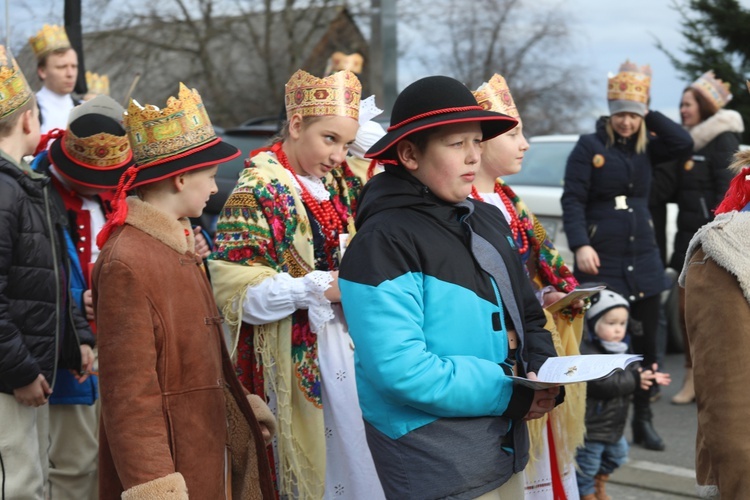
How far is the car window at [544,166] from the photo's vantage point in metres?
8.60

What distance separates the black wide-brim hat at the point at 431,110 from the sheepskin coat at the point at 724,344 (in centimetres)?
74

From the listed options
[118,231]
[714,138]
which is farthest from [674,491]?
[118,231]

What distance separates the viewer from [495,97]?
4.42 m

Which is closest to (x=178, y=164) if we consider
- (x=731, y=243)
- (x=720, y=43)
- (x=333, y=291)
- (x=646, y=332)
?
(x=333, y=291)

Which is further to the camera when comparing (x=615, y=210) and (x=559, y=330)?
(x=615, y=210)

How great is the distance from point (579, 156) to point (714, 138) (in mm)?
1580

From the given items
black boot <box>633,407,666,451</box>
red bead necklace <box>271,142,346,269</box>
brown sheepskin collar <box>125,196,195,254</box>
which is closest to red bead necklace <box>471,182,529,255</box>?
red bead necklace <box>271,142,346,269</box>

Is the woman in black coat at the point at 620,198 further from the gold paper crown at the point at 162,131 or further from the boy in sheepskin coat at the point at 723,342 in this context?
the boy in sheepskin coat at the point at 723,342

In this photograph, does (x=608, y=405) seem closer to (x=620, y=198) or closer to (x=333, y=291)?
(x=620, y=198)

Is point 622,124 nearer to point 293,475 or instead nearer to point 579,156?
point 579,156

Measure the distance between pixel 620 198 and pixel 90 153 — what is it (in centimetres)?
319

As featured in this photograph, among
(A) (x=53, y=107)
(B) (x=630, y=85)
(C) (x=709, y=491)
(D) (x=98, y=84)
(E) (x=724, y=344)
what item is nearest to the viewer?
(E) (x=724, y=344)

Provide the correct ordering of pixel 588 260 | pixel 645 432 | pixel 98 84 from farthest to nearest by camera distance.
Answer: pixel 98 84 < pixel 645 432 < pixel 588 260

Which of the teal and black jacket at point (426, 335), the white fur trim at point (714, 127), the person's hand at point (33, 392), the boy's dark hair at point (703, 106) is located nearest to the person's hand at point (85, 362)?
the person's hand at point (33, 392)
